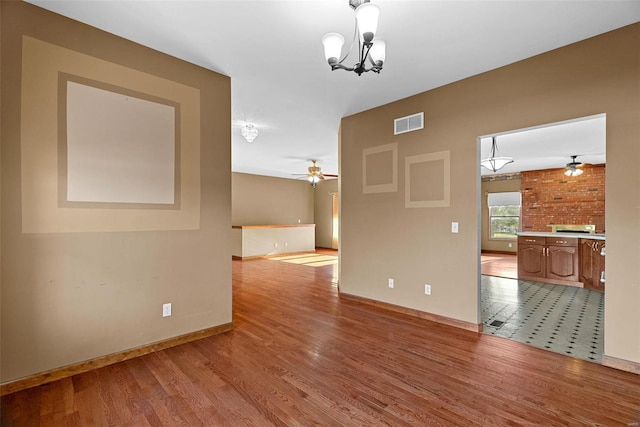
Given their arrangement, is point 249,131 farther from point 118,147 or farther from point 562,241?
point 562,241

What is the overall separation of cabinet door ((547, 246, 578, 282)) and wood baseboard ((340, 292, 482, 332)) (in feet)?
11.4

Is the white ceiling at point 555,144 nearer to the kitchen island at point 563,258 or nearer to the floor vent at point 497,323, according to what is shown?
the kitchen island at point 563,258

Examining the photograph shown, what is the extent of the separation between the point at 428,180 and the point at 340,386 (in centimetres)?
258

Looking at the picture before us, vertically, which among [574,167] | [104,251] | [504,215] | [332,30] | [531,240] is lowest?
[531,240]

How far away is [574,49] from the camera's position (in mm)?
2666

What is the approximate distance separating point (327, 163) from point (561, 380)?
23.2ft

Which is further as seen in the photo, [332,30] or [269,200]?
[269,200]

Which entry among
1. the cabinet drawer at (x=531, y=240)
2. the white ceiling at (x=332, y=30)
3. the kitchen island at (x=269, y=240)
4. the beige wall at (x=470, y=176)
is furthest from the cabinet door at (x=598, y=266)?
the kitchen island at (x=269, y=240)

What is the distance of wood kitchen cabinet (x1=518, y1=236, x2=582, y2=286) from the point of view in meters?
5.35

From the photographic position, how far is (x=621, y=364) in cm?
241

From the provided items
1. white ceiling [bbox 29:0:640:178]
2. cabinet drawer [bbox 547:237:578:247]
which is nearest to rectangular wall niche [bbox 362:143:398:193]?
white ceiling [bbox 29:0:640:178]

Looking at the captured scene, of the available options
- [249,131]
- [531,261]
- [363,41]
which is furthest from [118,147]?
[531,261]

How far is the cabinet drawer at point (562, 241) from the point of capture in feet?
17.5

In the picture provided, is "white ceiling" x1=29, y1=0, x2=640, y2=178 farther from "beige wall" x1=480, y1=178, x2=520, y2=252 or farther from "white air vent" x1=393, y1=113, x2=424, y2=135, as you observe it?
"beige wall" x1=480, y1=178, x2=520, y2=252
